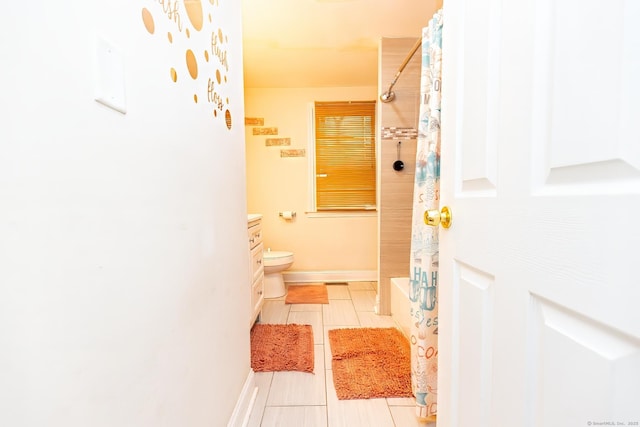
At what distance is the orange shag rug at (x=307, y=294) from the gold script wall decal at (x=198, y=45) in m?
2.12

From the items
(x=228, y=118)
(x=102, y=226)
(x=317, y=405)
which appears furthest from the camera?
(x=317, y=405)

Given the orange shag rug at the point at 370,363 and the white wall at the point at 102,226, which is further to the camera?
the orange shag rug at the point at 370,363

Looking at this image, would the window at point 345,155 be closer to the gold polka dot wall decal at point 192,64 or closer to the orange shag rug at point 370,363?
the orange shag rug at point 370,363

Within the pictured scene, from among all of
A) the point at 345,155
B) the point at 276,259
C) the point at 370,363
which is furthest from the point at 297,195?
the point at 370,363

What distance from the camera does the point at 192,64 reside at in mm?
867

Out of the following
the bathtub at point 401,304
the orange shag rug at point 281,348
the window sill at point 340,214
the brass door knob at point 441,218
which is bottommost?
the orange shag rug at point 281,348

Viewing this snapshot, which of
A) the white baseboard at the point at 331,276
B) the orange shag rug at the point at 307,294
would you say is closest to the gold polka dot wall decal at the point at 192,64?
the orange shag rug at the point at 307,294

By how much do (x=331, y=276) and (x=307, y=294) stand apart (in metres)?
0.53

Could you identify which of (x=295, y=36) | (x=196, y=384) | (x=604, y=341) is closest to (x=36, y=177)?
(x=196, y=384)

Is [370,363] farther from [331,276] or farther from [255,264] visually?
[331,276]

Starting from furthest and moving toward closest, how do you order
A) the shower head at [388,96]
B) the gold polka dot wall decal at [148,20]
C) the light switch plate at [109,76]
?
the shower head at [388,96] < the gold polka dot wall decal at [148,20] < the light switch plate at [109,76]

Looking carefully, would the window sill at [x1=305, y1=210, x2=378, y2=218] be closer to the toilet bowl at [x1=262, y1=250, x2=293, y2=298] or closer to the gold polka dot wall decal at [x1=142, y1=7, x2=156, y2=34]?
the toilet bowl at [x1=262, y1=250, x2=293, y2=298]

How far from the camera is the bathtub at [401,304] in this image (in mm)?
2044

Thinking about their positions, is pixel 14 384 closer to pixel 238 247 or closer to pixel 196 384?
pixel 196 384
